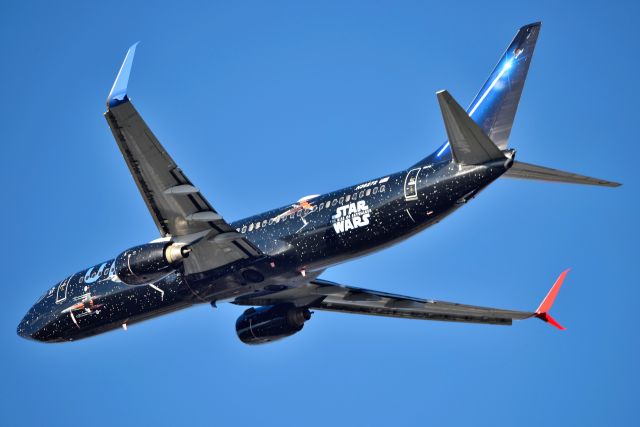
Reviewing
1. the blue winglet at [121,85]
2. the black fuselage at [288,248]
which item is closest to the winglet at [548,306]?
the black fuselage at [288,248]

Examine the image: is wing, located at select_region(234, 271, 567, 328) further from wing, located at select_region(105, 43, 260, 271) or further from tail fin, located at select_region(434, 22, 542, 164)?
tail fin, located at select_region(434, 22, 542, 164)

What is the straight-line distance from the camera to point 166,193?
38.3 meters

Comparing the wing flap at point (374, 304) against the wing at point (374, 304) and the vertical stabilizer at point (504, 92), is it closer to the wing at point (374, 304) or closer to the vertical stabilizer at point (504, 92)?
the wing at point (374, 304)

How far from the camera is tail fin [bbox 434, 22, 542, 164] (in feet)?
131

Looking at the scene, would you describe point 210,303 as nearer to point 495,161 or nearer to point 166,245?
point 166,245

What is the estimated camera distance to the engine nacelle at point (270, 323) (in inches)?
1853

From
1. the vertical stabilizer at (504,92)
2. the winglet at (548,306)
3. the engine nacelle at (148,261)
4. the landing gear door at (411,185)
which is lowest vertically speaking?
the winglet at (548,306)

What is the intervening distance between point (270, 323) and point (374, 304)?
422 cm

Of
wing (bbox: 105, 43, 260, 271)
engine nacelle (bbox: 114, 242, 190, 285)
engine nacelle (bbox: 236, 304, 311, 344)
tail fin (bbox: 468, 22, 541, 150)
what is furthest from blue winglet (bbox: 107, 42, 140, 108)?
engine nacelle (bbox: 236, 304, 311, 344)

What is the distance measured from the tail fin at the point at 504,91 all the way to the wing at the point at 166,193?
25.5 ft

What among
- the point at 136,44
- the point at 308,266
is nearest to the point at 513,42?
the point at 308,266

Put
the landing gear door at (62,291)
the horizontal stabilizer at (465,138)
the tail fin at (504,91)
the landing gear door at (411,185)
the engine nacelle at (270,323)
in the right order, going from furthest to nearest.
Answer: the engine nacelle at (270,323) < the landing gear door at (62,291) < the tail fin at (504,91) < the landing gear door at (411,185) < the horizontal stabilizer at (465,138)

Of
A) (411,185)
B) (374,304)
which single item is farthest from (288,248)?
(374,304)

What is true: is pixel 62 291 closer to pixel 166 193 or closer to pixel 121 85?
pixel 166 193
